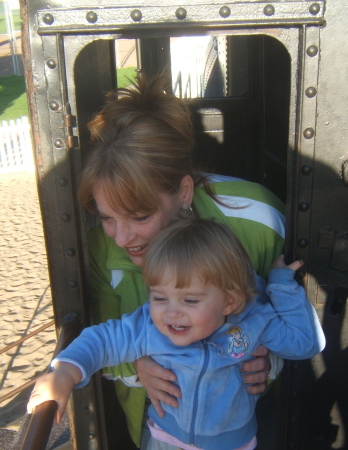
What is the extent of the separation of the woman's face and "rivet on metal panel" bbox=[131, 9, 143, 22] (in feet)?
1.65

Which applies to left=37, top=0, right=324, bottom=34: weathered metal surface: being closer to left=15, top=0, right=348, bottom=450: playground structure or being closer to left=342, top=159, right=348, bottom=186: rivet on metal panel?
left=15, top=0, right=348, bottom=450: playground structure

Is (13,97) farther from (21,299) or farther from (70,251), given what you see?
(70,251)

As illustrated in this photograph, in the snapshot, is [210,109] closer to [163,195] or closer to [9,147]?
[163,195]

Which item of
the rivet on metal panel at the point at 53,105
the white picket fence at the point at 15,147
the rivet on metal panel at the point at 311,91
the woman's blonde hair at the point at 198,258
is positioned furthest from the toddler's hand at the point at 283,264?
the white picket fence at the point at 15,147

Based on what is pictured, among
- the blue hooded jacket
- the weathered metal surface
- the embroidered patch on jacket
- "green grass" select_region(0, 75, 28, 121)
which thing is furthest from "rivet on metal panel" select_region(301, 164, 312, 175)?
"green grass" select_region(0, 75, 28, 121)

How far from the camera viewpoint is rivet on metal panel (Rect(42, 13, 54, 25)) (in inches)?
55.7

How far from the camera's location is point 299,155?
5.02 feet

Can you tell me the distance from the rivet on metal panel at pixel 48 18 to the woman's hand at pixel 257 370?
3.64 feet

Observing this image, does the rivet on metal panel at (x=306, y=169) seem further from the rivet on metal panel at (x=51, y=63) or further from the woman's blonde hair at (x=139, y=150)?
the rivet on metal panel at (x=51, y=63)

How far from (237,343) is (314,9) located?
3.12 feet

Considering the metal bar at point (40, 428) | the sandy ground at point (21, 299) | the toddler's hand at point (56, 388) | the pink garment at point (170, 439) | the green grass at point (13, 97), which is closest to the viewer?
the metal bar at point (40, 428)

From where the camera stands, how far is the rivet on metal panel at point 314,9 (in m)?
1.42

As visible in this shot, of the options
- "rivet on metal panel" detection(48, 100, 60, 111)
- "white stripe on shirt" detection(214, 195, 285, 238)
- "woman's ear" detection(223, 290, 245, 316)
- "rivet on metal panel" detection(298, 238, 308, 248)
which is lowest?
"woman's ear" detection(223, 290, 245, 316)

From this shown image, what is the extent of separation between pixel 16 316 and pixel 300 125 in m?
4.92
